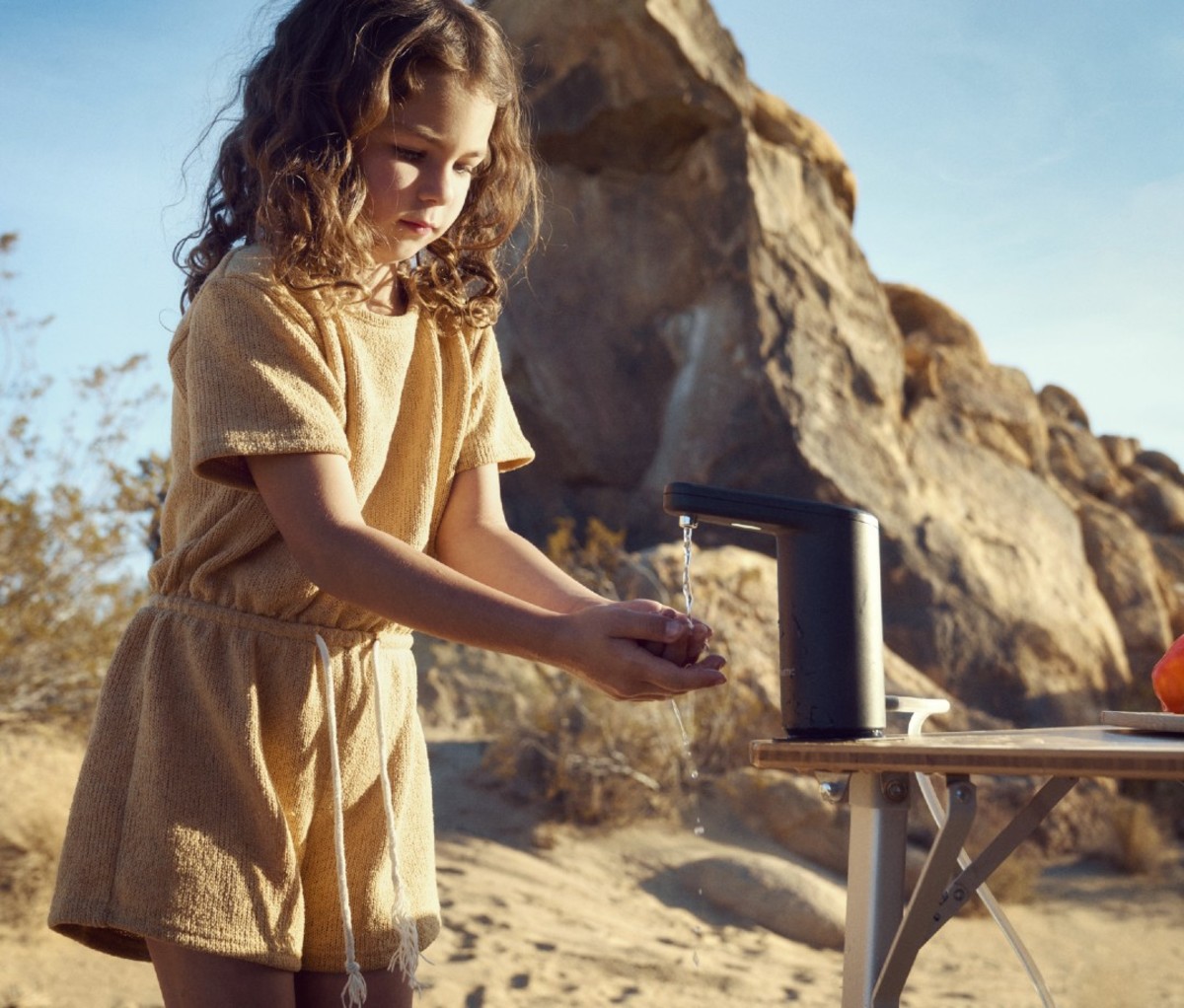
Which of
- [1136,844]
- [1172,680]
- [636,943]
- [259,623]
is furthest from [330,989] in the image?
[1136,844]

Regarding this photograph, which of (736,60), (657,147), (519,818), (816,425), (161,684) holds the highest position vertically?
(736,60)

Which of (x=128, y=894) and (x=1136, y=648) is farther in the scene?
(x=1136, y=648)

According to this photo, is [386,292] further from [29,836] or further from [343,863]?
[29,836]

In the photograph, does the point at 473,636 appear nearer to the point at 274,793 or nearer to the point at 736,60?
the point at 274,793

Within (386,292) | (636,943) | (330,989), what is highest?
(386,292)

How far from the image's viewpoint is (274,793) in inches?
50.8

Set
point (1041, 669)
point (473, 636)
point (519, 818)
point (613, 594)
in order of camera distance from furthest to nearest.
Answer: point (1041, 669) → point (613, 594) → point (519, 818) → point (473, 636)

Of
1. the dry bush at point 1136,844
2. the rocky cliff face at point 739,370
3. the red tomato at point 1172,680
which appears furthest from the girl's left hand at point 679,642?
the rocky cliff face at point 739,370

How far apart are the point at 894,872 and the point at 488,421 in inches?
27.1

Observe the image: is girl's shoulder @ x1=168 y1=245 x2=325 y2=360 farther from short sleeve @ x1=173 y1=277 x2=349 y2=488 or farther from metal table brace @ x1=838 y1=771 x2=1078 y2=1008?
metal table brace @ x1=838 y1=771 x2=1078 y2=1008

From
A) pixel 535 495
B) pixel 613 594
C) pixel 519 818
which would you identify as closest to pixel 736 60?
pixel 535 495

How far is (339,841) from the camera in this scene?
1305 mm

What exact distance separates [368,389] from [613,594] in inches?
198

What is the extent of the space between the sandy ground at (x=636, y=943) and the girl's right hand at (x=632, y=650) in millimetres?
2884
